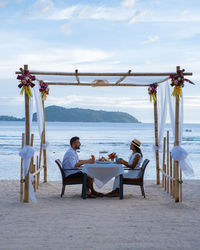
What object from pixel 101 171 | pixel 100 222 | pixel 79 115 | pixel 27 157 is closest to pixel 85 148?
pixel 101 171

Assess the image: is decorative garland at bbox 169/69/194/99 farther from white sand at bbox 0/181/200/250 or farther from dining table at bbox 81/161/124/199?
white sand at bbox 0/181/200/250

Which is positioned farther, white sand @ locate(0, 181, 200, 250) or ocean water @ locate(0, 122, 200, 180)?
ocean water @ locate(0, 122, 200, 180)

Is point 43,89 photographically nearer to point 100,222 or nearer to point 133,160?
point 133,160

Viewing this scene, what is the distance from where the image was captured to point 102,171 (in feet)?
23.2

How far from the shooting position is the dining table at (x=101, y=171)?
6922 mm

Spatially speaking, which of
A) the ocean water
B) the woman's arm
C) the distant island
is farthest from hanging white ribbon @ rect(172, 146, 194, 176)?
the distant island

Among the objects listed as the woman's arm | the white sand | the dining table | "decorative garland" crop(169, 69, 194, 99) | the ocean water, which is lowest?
the ocean water

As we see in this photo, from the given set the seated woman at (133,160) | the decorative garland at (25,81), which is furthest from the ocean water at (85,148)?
the decorative garland at (25,81)

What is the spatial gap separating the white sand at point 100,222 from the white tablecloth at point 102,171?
0.37 metres

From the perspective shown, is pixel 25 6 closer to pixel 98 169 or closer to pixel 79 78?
pixel 79 78

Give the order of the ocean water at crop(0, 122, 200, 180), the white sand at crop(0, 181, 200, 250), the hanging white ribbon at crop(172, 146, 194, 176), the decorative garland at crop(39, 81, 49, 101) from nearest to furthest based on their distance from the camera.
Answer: the white sand at crop(0, 181, 200, 250)
the hanging white ribbon at crop(172, 146, 194, 176)
the decorative garland at crop(39, 81, 49, 101)
the ocean water at crop(0, 122, 200, 180)

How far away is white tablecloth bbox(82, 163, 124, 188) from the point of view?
692 centimetres

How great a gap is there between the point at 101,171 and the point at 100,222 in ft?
6.52

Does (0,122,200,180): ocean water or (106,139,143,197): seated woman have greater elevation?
(106,139,143,197): seated woman
